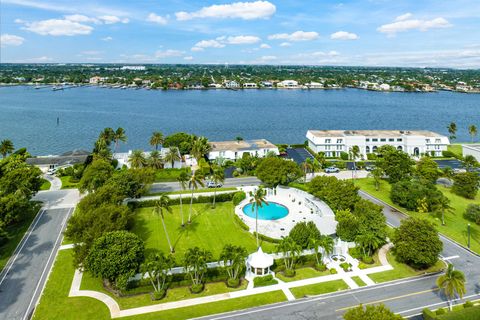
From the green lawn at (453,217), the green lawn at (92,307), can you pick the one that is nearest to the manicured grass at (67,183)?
the green lawn at (92,307)

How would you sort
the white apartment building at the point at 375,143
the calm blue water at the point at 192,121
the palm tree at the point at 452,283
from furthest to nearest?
the calm blue water at the point at 192,121 < the white apartment building at the point at 375,143 < the palm tree at the point at 452,283

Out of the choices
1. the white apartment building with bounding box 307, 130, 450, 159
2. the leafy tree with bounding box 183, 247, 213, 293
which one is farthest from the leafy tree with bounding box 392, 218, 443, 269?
the white apartment building with bounding box 307, 130, 450, 159

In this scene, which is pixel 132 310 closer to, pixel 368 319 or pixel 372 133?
pixel 368 319

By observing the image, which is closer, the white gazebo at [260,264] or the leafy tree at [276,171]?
the white gazebo at [260,264]

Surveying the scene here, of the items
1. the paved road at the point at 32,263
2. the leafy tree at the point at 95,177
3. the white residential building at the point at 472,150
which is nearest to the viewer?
the paved road at the point at 32,263

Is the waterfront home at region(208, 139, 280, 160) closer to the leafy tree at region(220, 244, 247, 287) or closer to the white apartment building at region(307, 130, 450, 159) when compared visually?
the white apartment building at region(307, 130, 450, 159)

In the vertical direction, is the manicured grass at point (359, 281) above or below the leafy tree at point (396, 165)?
below

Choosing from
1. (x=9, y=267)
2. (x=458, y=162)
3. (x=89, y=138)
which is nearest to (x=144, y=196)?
(x=9, y=267)

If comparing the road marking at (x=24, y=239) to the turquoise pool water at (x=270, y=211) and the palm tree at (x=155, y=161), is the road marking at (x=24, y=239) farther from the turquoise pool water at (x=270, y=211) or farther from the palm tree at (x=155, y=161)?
the turquoise pool water at (x=270, y=211)
